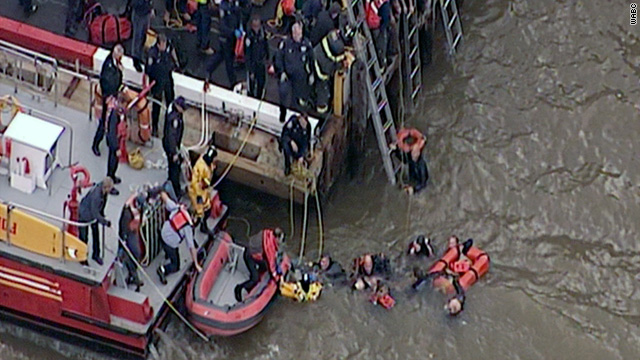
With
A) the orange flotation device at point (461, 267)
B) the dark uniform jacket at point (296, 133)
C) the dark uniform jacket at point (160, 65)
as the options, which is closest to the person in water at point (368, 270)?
the orange flotation device at point (461, 267)

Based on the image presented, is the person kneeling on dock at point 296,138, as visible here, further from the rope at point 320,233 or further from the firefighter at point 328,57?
the rope at point 320,233

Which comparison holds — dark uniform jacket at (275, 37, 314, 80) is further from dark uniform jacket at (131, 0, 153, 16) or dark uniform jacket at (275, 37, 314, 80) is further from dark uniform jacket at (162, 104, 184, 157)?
dark uniform jacket at (131, 0, 153, 16)

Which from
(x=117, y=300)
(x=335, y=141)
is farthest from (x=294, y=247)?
(x=117, y=300)

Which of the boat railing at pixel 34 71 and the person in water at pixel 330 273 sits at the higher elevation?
the boat railing at pixel 34 71

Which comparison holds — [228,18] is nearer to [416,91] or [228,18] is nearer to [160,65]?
[160,65]

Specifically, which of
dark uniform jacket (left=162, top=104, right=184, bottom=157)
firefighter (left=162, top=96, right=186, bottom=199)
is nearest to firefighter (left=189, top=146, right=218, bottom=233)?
firefighter (left=162, top=96, right=186, bottom=199)

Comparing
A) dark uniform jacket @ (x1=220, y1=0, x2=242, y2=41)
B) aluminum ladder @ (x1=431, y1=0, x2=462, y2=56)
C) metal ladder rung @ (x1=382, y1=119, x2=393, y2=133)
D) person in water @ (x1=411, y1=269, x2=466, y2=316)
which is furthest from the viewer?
aluminum ladder @ (x1=431, y1=0, x2=462, y2=56)

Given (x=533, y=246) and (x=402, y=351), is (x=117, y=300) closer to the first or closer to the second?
(x=402, y=351)
